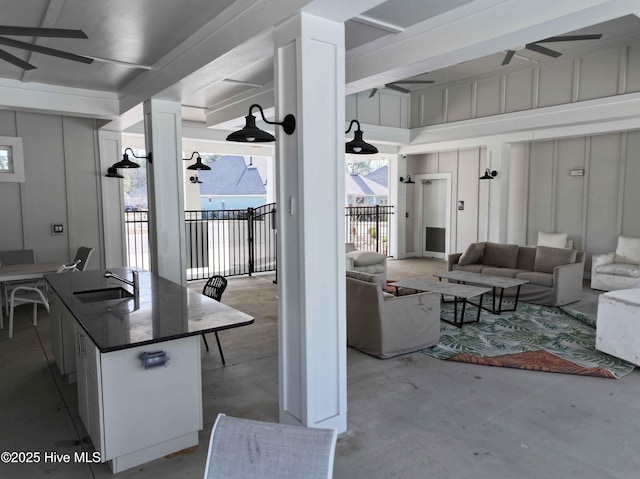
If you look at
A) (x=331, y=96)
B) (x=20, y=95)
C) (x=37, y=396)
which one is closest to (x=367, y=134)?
(x=20, y=95)

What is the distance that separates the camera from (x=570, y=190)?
862cm

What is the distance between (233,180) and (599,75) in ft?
53.5

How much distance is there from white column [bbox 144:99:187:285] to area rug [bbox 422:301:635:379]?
2929 millimetres

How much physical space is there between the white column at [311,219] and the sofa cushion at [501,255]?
5383 millimetres

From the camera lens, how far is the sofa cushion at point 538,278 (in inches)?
250

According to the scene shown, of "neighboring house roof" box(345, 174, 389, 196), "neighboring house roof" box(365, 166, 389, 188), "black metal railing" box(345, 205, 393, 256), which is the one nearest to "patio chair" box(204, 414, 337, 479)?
"black metal railing" box(345, 205, 393, 256)

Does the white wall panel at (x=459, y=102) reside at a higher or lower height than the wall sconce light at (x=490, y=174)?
higher

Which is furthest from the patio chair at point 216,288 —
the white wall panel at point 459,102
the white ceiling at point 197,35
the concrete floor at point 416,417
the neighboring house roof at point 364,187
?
the neighboring house roof at point 364,187

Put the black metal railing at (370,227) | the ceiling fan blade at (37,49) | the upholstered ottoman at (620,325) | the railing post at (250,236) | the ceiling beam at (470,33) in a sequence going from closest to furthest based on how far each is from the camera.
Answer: the ceiling beam at (470,33), the ceiling fan blade at (37,49), the upholstered ottoman at (620,325), the railing post at (250,236), the black metal railing at (370,227)

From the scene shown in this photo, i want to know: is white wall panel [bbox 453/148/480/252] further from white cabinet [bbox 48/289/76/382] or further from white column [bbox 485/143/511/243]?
white cabinet [bbox 48/289/76/382]

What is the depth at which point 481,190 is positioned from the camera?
33.0 feet

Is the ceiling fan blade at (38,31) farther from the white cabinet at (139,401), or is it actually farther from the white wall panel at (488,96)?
the white wall panel at (488,96)

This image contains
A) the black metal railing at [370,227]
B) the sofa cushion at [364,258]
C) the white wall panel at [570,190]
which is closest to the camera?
the sofa cushion at [364,258]

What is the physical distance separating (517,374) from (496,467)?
156 cm
